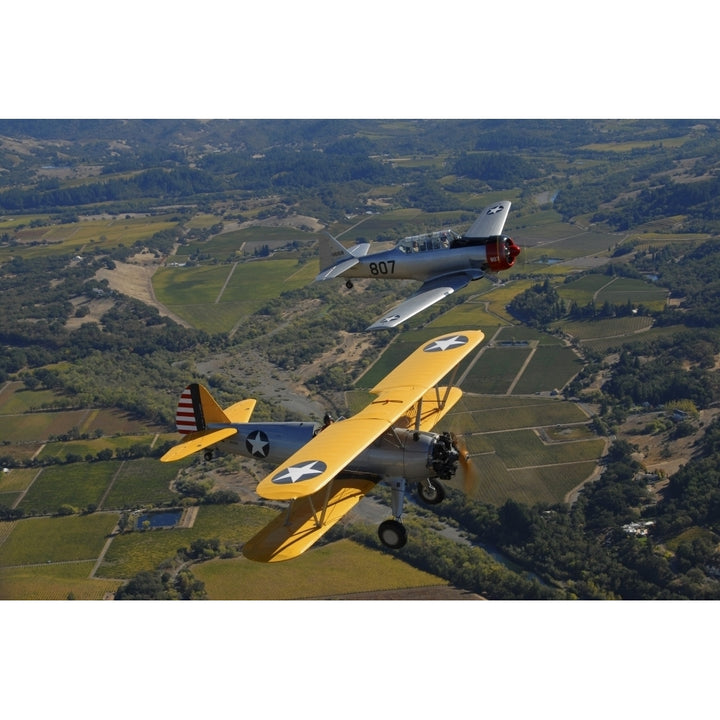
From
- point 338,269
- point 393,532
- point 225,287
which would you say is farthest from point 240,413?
point 225,287

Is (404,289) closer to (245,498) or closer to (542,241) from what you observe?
(542,241)

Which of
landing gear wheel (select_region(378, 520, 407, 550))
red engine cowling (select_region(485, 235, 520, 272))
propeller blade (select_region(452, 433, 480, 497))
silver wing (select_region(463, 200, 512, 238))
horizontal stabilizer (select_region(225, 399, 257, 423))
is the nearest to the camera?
landing gear wheel (select_region(378, 520, 407, 550))

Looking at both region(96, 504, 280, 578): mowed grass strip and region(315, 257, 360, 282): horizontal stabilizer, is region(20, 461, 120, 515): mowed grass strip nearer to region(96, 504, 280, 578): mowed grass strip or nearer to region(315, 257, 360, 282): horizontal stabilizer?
region(96, 504, 280, 578): mowed grass strip

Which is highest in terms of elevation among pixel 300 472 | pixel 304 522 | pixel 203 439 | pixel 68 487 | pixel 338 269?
pixel 300 472

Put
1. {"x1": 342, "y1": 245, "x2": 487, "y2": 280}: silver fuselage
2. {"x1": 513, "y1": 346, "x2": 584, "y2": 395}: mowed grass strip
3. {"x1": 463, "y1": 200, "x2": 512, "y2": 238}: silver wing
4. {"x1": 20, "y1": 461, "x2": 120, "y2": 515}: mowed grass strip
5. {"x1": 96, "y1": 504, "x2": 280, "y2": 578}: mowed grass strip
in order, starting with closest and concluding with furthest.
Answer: {"x1": 342, "y1": 245, "x2": 487, "y2": 280}: silver fuselage, {"x1": 463, "y1": 200, "x2": 512, "y2": 238}: silver wing, {"x1": 96, "y1": 504, "x2": 280, "y2": 578}: mowed grass strip, {"x1": 20, "y1": 461, "x2": 120, "y2": 515}: mowed grass strip, {"x1": 513, "y1": 346, "x2": 584, "y2": 395}: mowed grass strip

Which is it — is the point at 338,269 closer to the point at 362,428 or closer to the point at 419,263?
the point at 419,263

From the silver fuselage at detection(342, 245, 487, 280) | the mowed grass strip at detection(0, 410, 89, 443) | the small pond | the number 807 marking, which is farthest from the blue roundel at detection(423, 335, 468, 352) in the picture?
the mowed grass strip at detection(0, 410, 89, 443)

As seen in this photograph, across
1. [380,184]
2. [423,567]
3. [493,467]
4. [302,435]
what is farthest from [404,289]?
[302,435]

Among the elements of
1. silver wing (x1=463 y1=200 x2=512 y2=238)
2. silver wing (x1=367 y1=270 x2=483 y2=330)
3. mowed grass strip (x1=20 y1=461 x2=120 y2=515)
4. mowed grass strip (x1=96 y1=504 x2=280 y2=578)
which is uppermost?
silver wing (x1=463 y1=200 x2=512 y2=238)
